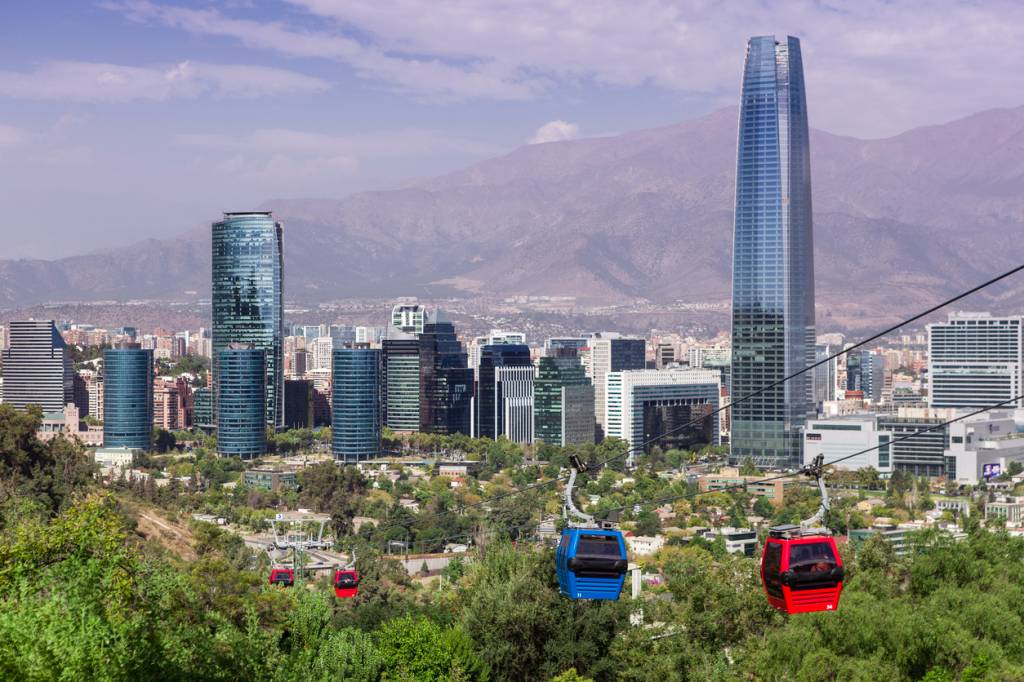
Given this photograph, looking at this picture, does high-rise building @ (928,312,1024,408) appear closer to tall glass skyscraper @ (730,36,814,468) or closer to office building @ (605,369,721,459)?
office building @ (605,369,721,459)

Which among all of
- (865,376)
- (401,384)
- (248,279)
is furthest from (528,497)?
(865,376)

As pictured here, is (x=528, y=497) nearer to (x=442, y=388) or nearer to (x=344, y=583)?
(x=344, y=583)

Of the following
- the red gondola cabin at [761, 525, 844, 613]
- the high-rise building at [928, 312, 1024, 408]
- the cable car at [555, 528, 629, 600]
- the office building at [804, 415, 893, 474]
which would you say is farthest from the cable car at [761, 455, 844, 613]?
the high-rise building at [928, 312, 1024, 408]

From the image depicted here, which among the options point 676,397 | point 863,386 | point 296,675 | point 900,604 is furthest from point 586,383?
point 296,675

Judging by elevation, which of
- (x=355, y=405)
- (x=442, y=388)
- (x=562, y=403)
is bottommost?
(x=562, y=403)

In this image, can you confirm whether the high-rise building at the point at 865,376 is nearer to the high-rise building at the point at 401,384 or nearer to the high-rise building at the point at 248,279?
the high-rise building at the point at 401,384

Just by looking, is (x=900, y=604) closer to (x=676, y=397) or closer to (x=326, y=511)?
(x=326, y=511)

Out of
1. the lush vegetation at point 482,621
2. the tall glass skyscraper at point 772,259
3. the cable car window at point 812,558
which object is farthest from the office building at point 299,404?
the cable car window at point 812,558
